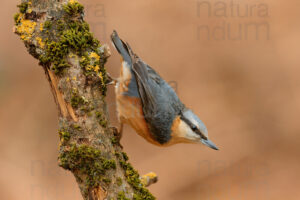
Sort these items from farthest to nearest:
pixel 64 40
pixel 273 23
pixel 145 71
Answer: pixel 273 23
pixel 145 71
pixel 64 40

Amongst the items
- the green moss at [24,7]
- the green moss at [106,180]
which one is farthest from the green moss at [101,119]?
the green moss at [24,7]

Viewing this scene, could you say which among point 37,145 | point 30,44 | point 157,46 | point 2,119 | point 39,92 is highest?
point 30,44

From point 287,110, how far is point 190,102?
1.66 m

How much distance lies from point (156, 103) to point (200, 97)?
2.92m

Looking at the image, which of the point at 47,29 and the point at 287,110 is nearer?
the point at 47,29

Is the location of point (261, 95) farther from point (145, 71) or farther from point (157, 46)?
point (145, 71)

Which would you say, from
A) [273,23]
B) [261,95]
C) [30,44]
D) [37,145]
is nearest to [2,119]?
[37,145]

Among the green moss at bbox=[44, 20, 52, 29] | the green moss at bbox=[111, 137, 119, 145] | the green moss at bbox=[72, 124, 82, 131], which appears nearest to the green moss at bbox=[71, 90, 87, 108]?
the green moss at bbox=[72, 124, 82, 131]

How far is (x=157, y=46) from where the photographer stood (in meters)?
6.63

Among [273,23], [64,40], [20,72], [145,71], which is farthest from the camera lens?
Answer: [273,23]

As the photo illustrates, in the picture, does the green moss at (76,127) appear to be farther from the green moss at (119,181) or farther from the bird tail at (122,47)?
the bird tail at (122,47)

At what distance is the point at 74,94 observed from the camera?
295cm

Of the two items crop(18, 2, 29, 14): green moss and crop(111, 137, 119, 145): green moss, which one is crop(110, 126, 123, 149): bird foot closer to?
crop(111, 137, 119, 145): green moss

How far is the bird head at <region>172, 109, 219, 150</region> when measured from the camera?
388 centimetres
